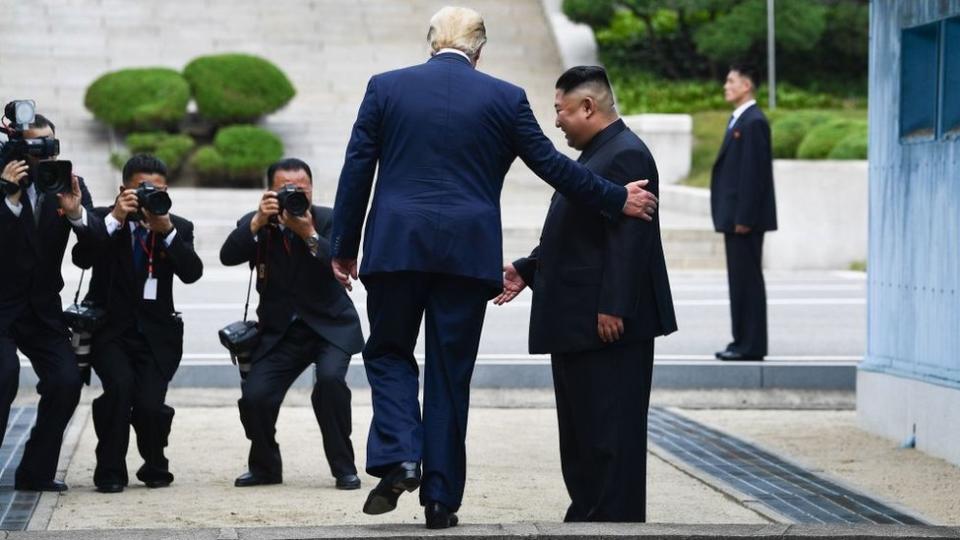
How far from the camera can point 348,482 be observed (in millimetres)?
8398

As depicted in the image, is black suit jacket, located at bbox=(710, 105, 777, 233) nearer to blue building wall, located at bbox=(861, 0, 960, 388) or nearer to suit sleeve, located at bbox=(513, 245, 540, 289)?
blue building wall, located at bbox=(861, 0, 960, 388)

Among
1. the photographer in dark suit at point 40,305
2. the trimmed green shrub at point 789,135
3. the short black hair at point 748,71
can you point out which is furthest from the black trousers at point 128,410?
the trimmed green shrub at point 789,135

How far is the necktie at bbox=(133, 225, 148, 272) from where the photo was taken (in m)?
8.59

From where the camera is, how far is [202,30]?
31.5 m

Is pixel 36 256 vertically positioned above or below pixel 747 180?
below

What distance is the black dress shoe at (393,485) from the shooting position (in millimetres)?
6207

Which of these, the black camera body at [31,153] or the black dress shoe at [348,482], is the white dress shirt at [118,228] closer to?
the black camera body at [31,153]

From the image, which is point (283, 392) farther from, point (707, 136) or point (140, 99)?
point (707, 136)

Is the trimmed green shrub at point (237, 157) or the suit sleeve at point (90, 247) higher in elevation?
the trimmed green shrub at point (237, 157)

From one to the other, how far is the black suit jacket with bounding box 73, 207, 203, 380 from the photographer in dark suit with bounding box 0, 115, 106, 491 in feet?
0.70

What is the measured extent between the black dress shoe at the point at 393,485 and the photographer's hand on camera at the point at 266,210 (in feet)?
7.85

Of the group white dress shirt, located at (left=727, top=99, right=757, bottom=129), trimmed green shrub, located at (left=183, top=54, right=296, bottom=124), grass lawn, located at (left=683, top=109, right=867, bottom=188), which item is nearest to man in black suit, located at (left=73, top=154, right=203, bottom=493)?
white dress shirt, located at (left=727, top=99, right=757, bottom=129)

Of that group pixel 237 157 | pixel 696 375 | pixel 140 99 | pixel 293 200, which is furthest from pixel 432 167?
pixel 140 99

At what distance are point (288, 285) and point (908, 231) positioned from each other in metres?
3.50
